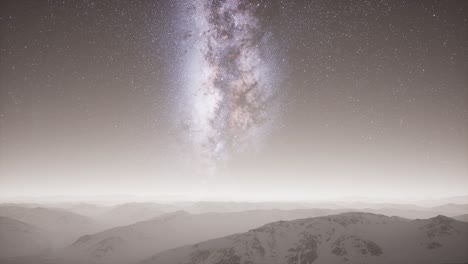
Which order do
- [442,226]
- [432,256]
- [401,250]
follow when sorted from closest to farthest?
[432,256], [401,250], [442,226]

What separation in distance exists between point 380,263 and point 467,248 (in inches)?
2018

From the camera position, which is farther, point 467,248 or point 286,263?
point 286,263

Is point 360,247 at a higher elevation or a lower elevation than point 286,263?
higher

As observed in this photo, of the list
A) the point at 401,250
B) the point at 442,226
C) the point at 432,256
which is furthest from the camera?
the point at 442,226

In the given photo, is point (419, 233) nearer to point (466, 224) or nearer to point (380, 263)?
point (466, 224)

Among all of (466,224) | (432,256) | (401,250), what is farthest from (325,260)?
(466,224)

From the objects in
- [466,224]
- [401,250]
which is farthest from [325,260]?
[466,224]

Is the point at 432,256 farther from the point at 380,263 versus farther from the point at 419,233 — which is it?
the point at 419,233

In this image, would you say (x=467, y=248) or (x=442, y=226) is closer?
(x=467, y=248)

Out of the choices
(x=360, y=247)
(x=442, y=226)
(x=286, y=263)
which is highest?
(x=442, y=226)

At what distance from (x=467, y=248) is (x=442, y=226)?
33.3m

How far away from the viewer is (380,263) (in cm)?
16862

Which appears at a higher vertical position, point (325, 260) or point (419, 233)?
point (419, 233)

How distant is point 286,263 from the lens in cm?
19925
